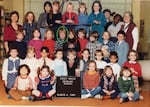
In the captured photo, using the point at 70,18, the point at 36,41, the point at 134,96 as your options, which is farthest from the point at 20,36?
the point at 134,96

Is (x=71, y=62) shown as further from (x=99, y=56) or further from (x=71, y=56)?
(x=99, y=56)

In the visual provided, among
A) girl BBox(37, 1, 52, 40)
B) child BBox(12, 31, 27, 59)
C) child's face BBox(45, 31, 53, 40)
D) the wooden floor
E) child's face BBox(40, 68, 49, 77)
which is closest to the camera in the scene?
the wooden floor

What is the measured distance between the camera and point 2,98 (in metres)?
3.96

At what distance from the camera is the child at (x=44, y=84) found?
3.94 metres

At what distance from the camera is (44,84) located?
3.95 metres

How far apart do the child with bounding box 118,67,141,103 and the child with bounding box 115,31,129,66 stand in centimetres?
46

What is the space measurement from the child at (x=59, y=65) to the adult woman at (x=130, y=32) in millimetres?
1033

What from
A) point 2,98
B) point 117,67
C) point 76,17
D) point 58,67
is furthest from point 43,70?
point 76,17

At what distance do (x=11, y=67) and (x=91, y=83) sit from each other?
0.94 meters

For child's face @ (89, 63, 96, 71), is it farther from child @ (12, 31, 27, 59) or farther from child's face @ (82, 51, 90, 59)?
child @ (12, 31, 27, 59)

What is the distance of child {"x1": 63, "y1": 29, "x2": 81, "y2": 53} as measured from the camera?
4.52 meters

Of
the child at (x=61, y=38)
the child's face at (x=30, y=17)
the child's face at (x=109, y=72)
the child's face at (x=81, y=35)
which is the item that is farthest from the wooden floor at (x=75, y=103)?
the child's face at (x=30, y=17)

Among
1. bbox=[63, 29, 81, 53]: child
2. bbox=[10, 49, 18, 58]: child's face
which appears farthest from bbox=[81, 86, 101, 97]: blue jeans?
bbox=[10, 49, 18, 58]: child's face

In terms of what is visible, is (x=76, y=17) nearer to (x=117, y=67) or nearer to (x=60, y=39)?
(x=60, y=39)
